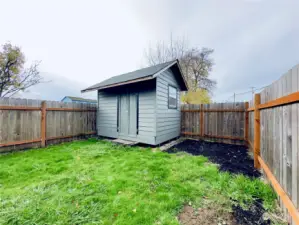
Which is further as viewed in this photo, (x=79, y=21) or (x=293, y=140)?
(x=79, y=21)

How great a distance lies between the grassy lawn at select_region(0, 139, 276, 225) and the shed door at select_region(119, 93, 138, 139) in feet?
7.67

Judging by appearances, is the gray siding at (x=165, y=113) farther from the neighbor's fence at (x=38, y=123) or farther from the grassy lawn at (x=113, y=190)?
the neighbor's fence at (x=38, y=123)

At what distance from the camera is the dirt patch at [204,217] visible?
1.65 metres

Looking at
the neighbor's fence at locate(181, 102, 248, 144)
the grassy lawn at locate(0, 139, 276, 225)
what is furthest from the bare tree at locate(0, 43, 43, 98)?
the neighbor's fence at locate(181, 102, 248, 144)

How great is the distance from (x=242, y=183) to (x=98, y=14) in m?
13.0

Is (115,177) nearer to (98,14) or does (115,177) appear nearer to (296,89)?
(296,89)

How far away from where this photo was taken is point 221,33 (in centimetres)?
1088

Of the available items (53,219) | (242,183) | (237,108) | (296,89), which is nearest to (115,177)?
(53,219)

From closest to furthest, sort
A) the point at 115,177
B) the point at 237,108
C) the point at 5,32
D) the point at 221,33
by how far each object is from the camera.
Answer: the point at 115,177 < the point at 237,108 < the point at 5,32 < the point at 221,33

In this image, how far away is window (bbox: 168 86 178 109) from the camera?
620cm

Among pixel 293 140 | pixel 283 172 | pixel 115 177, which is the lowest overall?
pixel 115 177

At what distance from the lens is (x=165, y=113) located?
19.1 feet

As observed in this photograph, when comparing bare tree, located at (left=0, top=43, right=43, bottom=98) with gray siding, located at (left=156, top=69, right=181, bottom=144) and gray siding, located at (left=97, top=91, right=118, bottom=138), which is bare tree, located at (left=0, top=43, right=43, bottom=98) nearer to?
gray siding, located at (left=97, top=91, right=118, bottom=138)

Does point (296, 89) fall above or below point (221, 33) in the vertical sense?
below
